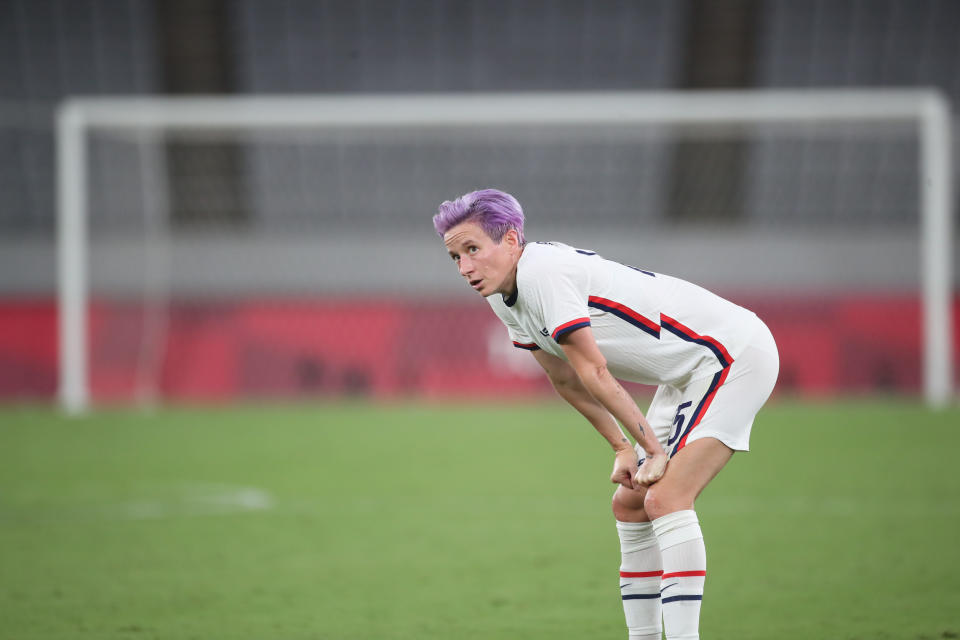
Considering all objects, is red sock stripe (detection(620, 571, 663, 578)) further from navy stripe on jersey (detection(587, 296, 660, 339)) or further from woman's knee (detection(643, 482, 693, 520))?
navy stripe on jersey (detection(587, 296, 660, 339))

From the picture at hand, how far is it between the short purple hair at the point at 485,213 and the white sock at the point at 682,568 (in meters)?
1.13

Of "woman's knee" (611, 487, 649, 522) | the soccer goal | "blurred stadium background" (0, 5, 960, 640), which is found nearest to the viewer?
"woman's knee" (611, 487, 649, 522)

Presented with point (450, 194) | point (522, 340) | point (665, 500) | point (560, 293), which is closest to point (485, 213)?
point (560, 293)

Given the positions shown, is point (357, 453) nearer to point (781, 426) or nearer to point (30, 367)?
point (781, 426)

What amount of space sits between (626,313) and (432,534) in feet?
13.2

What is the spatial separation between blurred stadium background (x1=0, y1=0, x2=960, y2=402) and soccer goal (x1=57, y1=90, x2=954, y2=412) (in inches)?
2.0

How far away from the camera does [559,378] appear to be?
13.7ft

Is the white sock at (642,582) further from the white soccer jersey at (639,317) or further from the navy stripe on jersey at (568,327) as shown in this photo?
the navy stripe on jersey at (568,327)

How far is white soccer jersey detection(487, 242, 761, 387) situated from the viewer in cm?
369

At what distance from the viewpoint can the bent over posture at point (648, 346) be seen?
11.9ft

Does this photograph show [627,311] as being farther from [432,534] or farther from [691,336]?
[432,534]

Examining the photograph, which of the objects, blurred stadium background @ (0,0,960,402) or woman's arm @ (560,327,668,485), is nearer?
woman's arm @ (560,327,668,485)

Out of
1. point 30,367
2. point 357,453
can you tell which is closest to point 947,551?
point 357,453

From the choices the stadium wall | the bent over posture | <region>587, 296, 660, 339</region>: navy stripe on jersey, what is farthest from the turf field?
the stadium wall
